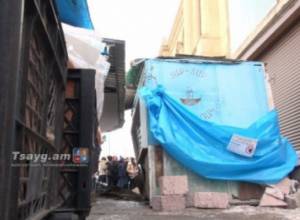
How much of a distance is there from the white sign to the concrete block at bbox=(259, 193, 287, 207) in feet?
2.84

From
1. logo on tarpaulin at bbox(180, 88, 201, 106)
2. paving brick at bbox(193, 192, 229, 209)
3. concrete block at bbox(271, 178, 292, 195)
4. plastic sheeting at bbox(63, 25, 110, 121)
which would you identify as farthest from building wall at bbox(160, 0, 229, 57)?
plastic sheeting at bbox(63, 25, 110, 121)

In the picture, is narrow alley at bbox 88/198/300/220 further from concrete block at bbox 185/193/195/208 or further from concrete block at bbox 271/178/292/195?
concrete block at bbox 271/178/292/195

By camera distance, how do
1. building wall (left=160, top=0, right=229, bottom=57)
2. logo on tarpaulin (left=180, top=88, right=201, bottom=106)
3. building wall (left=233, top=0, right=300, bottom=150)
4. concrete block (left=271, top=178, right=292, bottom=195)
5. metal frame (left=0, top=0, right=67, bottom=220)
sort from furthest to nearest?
building wall (left=160, top=0, right=229, bottom=57), building wall (left=233, top=0, right=300, bottom=150), logo on tarpaulin (left=180, top=88, right=201, bottom=106), concrete block (left=271, top=178, right=292, bottom=195), metal frame (left=0, top=0, right=67, bottom=220)

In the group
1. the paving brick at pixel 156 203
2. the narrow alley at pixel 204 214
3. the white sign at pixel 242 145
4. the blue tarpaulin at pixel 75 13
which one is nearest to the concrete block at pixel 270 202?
the narrow alley at pixel 204 214

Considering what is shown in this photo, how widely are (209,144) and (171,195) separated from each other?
50.7 inches

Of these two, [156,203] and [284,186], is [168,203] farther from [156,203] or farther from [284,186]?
[284,186]

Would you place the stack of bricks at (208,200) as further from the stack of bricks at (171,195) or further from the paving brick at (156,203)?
the paving brick at (156,203)

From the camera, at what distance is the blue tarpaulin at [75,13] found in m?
5.73

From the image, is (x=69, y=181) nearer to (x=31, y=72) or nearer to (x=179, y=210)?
(x=31, y=72)

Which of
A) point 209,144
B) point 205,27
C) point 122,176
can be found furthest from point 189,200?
point 205,27

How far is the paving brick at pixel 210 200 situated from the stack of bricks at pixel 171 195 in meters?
0.26

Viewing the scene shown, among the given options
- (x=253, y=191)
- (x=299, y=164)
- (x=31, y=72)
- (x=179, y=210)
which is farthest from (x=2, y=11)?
(x=299, y=164)

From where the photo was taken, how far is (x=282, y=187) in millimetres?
7496

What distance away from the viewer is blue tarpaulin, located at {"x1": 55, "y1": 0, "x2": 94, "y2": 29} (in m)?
5.73
